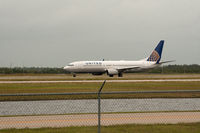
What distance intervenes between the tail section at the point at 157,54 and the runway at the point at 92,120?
5695cm

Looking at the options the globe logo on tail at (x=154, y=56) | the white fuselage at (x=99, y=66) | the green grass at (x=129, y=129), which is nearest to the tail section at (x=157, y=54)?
the globe logo on tail at (x=154, y=56)

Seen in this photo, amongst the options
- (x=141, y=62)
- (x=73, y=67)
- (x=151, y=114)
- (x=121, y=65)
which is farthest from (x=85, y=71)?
(x=151, y=114)

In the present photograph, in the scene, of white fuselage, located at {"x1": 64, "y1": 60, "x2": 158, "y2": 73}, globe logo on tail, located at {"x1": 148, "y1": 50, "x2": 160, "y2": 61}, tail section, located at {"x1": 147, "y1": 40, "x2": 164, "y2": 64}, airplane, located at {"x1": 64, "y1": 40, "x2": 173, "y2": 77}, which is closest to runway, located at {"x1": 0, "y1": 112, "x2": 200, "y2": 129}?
airplane, located at {"x1": 64, "y1": 40, "x2": 173, "y2": 77}

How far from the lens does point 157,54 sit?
6944cm

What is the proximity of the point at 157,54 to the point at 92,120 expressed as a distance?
197 ft

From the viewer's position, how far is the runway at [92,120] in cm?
1048

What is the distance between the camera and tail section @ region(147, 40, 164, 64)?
68706 millimetres

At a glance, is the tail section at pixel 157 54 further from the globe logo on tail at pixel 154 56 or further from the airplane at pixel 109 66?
the airplane at pixel 109 66

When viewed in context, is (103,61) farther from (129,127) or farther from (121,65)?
(129,127)

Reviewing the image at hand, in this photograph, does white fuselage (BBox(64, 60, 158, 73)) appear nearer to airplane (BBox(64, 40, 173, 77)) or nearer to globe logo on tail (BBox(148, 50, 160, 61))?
airplane (BBox(64, 40, 173, 77))

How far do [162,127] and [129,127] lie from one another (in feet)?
3.59

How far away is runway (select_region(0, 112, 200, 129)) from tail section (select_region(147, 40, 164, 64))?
56.9 meters

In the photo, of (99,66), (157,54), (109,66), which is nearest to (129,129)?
(99,66)

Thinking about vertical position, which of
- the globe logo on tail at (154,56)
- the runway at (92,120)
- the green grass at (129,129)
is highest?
the globe logo on tail at (154,56)
